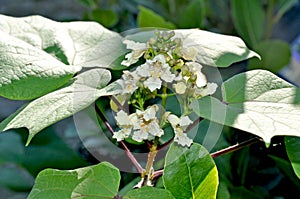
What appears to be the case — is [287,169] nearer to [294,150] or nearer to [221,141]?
[221,141]

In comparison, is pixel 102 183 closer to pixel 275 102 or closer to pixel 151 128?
pixel 151 128

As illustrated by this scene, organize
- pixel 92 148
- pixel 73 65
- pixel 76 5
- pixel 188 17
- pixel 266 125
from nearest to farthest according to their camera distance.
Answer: pixel 266 125 → pixel 73 65 → pixel 92 148 → pixel 188 17 → pixel 76 5

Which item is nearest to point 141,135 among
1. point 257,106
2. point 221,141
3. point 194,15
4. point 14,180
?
point 257,106

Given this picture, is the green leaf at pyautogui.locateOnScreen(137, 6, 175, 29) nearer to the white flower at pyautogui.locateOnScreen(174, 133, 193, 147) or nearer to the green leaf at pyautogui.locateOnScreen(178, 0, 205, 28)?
the green leaf at pyautogui.locateOnScreen(178, 0, 205, 28)

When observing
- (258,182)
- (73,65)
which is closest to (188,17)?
(258,182)

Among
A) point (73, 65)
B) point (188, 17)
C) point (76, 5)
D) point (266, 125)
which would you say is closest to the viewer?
point (266, 125)

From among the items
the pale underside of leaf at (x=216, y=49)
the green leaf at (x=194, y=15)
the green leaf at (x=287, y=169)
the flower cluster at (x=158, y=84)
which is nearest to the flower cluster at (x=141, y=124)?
the flower cluster at (x=158, y=84)
